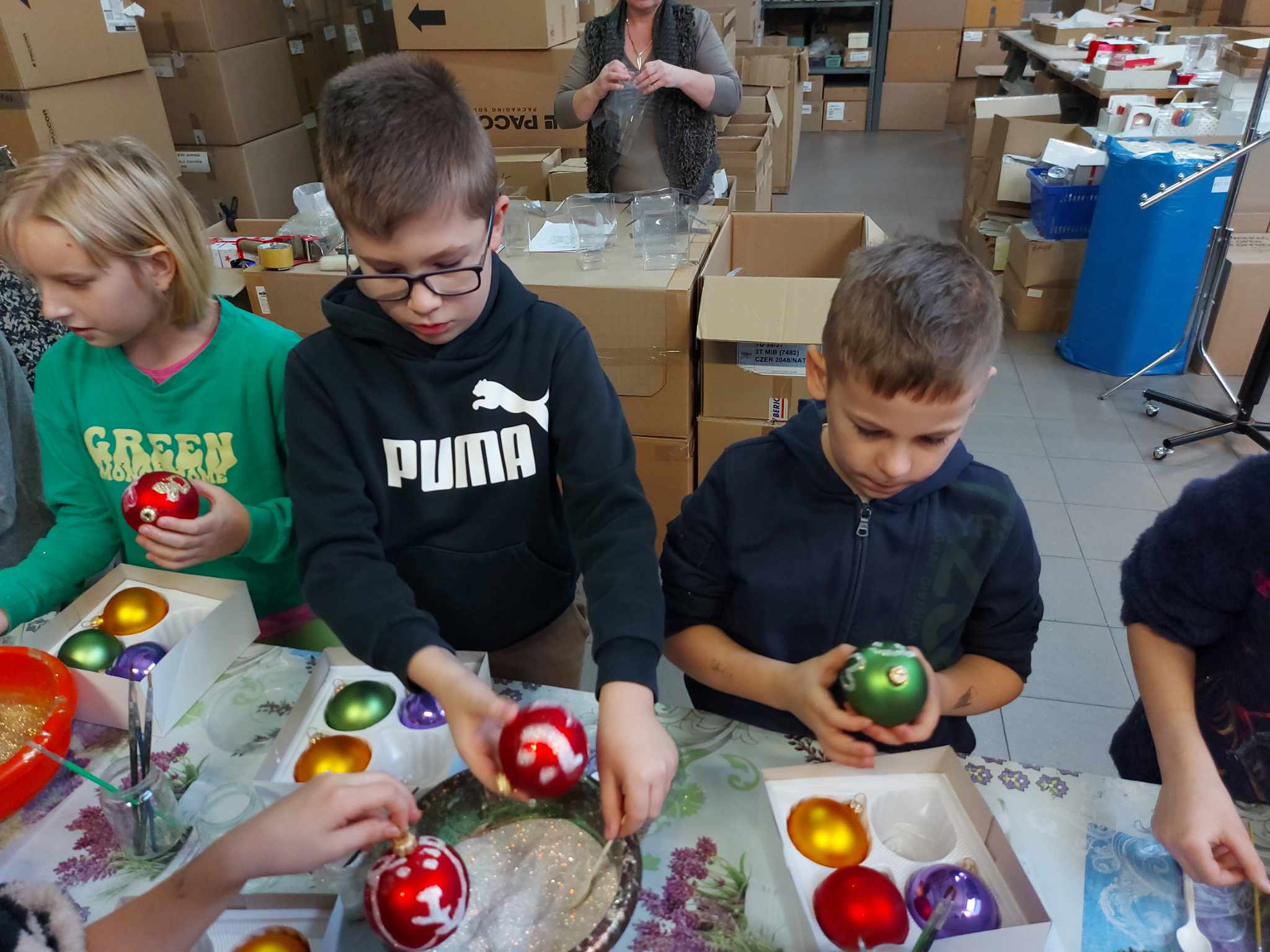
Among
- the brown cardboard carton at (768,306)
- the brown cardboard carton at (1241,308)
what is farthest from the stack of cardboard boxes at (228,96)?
the brown cardboard carton at (1241,308)

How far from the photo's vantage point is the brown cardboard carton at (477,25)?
2986 mm

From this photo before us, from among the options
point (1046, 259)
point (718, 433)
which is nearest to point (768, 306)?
point (718, 433)

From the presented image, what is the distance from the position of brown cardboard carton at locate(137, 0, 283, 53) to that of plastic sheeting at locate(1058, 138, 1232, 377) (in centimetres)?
391

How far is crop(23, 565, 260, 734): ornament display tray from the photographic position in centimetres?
96

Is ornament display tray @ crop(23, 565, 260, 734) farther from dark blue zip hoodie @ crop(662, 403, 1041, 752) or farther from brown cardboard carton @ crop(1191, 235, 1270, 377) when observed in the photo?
brown cardboard carton @ crop(1191, 235, 1270, 377)

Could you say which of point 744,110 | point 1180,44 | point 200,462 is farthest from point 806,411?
point 1180,44

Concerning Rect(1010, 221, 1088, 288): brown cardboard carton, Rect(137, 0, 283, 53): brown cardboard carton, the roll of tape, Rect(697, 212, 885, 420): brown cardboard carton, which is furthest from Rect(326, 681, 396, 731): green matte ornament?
Rect(137, 0, 283, 53): brown cardboard carton

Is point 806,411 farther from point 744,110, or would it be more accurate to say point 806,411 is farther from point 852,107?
point 852,107

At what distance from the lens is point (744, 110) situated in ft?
14.7

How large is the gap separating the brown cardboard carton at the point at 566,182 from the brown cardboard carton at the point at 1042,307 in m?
2.06

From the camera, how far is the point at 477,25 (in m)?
3.03

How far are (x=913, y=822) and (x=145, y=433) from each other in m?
1.18

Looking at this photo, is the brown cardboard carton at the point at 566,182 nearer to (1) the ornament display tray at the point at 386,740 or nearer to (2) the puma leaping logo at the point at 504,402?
(2) the puma leaping logo at the point at 504,402

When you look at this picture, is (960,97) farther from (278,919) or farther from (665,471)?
(278,919)
